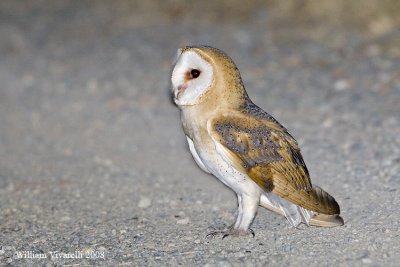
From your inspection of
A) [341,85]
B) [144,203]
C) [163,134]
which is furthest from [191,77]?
[341,85]

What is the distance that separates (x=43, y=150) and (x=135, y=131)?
106 cm

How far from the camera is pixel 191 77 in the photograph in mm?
5664

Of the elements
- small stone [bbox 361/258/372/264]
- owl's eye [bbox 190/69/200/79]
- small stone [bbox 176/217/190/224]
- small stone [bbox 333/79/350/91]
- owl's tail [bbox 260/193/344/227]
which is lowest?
small stone [bbox 361/258/372/264]

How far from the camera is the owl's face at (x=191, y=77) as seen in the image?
5.59 meters

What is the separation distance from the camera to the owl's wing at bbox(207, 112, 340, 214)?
18.2 ft

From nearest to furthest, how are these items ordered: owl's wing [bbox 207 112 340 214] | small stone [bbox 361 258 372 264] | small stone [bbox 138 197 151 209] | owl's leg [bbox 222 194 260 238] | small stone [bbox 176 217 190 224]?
small stone [bbox 361 258 372 264], owl's wing [bbox 207 112 340 214], owl's leg [bbox 222 194 260 238], small stone [bbox 176 217 190 224], small stone [bbox 138 197 151 209]

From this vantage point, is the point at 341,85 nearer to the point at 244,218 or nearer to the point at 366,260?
the point at 244,218

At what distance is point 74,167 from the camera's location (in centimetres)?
844

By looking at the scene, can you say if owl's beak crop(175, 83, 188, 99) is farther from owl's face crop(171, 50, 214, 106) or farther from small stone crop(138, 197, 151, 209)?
small stone crop(138, 197, 151, 209)

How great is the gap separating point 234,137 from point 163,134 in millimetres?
3927

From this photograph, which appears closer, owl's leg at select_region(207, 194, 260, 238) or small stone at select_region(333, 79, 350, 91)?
owl's leg at select_region(207, 194, 260, 238)

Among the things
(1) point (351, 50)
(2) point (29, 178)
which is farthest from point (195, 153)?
(1) point (351, 50)

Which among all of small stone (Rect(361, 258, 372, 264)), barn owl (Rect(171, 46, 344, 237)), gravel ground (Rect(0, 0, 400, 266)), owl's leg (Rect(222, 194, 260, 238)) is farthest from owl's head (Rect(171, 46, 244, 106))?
small stone (Rect(361, 258, 372, 264))

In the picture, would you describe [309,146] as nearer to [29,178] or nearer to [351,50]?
[29,178]
